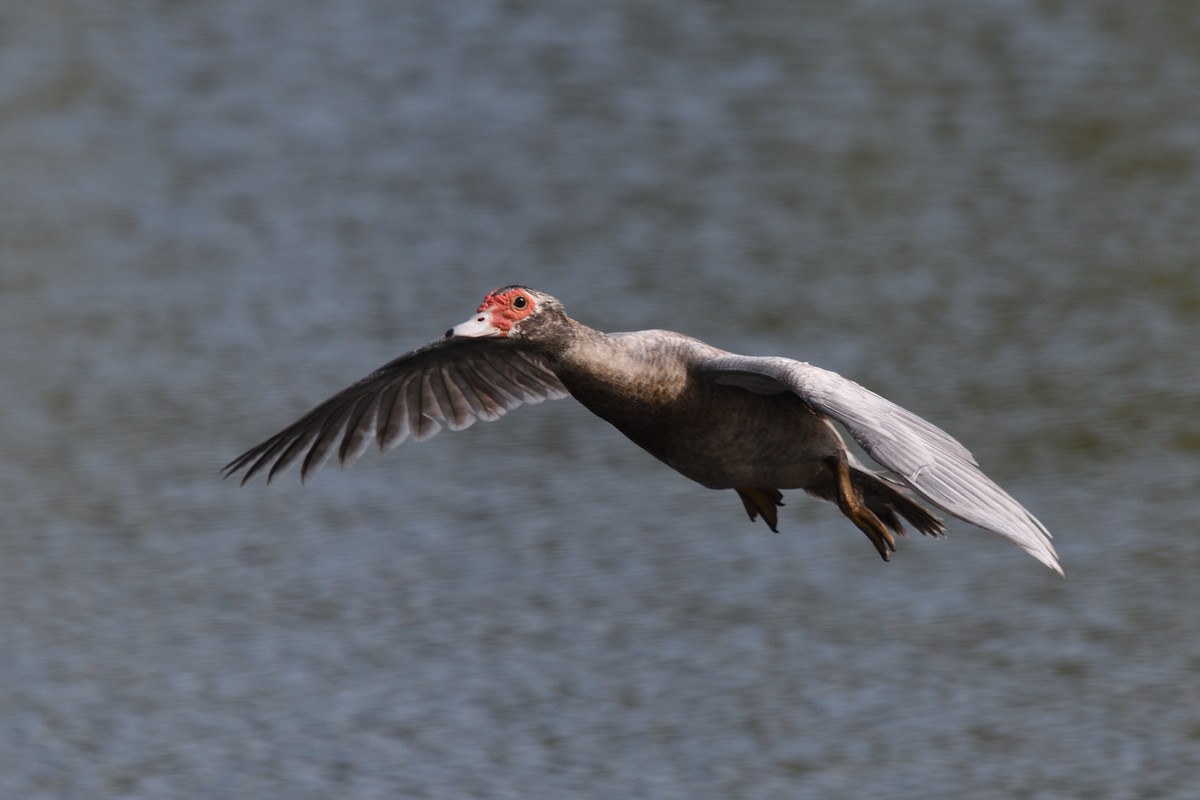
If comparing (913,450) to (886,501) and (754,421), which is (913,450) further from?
(886,501)

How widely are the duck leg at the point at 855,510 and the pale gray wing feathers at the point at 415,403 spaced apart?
1301 millimetres

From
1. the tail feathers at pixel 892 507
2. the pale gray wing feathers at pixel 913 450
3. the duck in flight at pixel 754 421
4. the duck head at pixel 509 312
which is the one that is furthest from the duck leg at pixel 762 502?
the duck head at pixel 509 312

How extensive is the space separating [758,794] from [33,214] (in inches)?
301

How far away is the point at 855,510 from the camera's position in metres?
5.93

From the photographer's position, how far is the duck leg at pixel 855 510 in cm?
587

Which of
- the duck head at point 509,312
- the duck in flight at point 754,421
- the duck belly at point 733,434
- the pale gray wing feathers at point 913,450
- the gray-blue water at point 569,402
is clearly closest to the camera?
the pale gray wing feathers at point 913,450

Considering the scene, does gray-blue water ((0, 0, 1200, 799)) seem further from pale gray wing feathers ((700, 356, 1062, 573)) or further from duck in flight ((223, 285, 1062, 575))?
pale gray wing feathers ((700, 356, 1062, 573))

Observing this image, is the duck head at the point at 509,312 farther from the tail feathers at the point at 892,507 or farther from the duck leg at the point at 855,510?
the tail feathers at the point at 892,507

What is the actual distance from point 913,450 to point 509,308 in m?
1.26

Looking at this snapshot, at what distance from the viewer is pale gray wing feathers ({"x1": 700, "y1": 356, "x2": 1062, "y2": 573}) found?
16.6 feet

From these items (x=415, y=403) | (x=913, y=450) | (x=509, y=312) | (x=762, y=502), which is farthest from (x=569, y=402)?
(x=913, y=450)

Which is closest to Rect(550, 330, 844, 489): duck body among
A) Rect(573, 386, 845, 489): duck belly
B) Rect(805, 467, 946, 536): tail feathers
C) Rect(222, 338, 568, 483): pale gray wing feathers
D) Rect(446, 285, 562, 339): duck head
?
Rect(573, 386, 845, 489): duck belly

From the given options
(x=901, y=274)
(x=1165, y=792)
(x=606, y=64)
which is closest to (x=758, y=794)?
(x=1165, y=792)

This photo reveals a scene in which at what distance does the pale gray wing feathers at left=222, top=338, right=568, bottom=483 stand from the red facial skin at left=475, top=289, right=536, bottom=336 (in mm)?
1175
